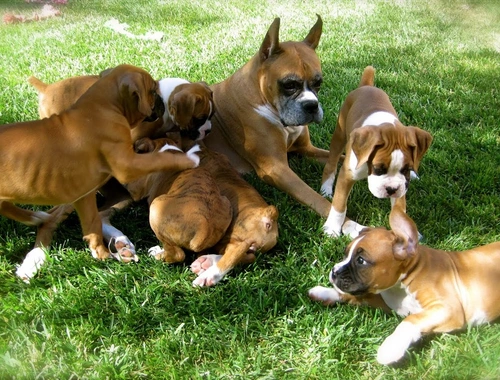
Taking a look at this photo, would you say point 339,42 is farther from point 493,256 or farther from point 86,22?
point 493,256

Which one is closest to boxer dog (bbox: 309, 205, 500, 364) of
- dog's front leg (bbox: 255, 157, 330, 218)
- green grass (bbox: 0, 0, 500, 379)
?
green grass (bbox: 0, 0, 500, 379)

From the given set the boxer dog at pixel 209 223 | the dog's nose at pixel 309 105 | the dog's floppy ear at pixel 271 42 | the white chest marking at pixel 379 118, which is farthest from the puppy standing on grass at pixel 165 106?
the white chest marking at pixel 379 118

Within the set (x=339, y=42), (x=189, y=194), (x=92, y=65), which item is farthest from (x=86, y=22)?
(x=189, y=194)

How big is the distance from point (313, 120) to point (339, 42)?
4777 mm

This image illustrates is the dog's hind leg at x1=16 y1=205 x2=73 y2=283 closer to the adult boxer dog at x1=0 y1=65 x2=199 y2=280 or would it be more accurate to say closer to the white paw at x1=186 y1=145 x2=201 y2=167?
the adult boxer dog at x1=0 y1=65 x2=199 y2=280

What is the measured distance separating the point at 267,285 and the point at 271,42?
243 centimetres

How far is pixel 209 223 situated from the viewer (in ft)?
12.8

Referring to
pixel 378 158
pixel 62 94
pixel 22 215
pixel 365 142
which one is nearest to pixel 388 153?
pixel 378 158

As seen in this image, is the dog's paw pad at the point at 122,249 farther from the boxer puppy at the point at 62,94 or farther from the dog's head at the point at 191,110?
the boxer puppy at the point at 62,94

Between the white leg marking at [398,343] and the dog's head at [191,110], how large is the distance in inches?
109

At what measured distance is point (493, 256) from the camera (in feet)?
11.7

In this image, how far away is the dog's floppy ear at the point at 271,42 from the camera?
196 inches

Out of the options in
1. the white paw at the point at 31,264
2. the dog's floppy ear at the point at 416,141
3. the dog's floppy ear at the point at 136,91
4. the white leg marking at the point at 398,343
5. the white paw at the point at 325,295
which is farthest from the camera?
the dog's floppy ear at the point at 136,91

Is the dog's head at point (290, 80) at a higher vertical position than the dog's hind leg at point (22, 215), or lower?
higher
